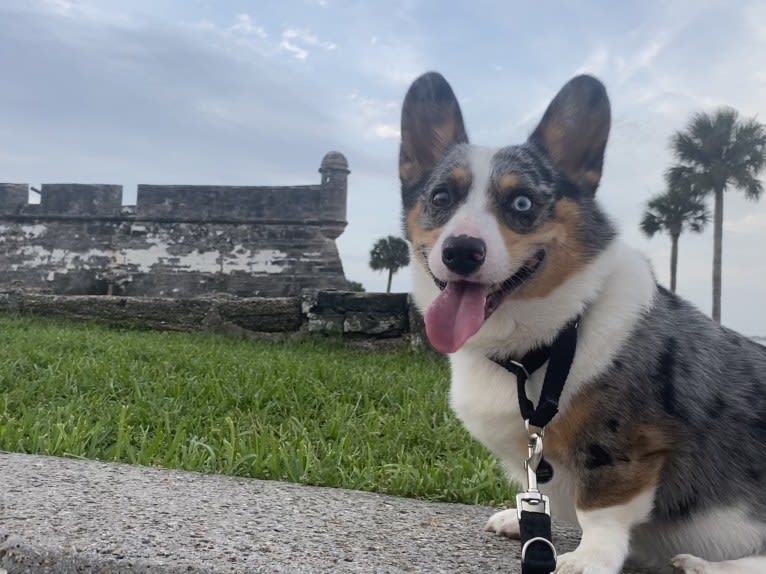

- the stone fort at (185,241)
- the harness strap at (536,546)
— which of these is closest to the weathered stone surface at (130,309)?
the stone fort at (185,241)

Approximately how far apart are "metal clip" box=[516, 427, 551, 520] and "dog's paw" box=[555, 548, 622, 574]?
13 cm

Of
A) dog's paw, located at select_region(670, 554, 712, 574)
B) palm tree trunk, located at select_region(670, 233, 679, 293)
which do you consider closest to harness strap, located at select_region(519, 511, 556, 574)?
dog's paw, located at select_region(670, 554, 712, 574)

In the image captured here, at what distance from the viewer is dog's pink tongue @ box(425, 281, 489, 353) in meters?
1.95

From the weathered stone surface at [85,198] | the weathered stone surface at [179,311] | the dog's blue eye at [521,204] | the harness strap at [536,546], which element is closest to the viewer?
the harness strap at [536,546]

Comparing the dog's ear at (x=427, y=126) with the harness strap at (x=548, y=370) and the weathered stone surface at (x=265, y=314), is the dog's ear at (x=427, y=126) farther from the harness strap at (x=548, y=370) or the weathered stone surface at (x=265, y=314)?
the weathered stone surface at (x=265, y=314)

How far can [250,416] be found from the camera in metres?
4.57

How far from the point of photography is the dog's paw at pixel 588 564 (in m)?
1.81

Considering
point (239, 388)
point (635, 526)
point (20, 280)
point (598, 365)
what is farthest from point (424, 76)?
point (20, 280)

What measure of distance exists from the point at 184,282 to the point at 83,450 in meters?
14.2

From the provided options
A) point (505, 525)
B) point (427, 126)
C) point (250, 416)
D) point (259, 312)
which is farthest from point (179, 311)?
point (505, 525)

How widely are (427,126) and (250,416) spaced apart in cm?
267

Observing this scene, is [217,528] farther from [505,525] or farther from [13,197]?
[13,197]

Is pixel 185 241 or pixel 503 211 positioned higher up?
pixel 185 241

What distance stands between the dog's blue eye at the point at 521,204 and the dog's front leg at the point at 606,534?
78 centimetres
